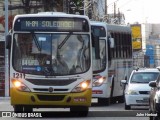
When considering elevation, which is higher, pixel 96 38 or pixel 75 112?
pixel 96 38

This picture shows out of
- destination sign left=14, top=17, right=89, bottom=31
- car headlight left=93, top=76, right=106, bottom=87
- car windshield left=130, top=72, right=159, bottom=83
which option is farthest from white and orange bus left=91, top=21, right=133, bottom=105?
destination sign left=14, top=17, right=89, bottom=31

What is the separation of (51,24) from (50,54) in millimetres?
1021

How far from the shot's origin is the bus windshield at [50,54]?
67.7 ft

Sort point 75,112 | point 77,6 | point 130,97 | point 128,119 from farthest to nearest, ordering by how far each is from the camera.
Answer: point 77,6
point 130,97
point 75,112
point 128,119

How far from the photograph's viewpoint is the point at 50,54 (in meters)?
20.7

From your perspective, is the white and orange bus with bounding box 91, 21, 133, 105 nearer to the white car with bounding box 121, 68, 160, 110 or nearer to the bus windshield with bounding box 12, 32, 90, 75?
the white car with bounding box 121, 68, 160, 110

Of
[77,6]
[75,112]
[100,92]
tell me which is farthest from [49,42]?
[77,6]

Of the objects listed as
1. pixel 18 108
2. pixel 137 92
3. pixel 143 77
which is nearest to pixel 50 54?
pixel 18 108

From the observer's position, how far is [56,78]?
809 inches

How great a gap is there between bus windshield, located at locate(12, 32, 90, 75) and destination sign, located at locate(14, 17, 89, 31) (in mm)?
201

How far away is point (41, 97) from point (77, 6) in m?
39.7

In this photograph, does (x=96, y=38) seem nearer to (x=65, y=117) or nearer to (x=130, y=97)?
(x=65, y=117)

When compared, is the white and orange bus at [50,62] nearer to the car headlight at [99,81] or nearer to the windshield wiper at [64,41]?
the windshield wiper at [64,41]

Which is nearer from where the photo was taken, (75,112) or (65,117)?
(65,117)
